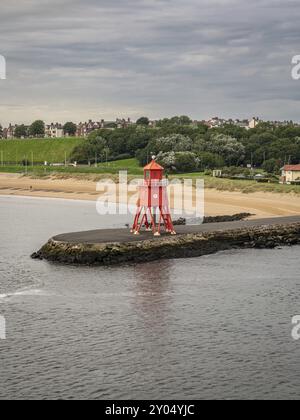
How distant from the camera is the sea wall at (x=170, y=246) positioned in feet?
134

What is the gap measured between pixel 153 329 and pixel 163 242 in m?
15.3

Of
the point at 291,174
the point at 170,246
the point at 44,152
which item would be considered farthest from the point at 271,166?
the point at 44,152

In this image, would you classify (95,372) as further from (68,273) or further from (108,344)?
(68,273)

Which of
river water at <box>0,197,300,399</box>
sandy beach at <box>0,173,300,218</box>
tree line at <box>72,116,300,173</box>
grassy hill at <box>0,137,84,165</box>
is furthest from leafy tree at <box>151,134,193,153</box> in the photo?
river water at <box>0,197,300,399</box>

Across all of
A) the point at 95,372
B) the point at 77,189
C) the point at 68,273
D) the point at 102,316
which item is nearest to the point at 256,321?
the point at 102,316

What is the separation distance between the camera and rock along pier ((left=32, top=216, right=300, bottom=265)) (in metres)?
40.9

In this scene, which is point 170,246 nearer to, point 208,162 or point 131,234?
point 131,234

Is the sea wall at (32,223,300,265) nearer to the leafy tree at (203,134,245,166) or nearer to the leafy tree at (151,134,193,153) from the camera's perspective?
the leafy tree at (203,134,245,166)

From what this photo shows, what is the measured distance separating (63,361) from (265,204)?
47362mm

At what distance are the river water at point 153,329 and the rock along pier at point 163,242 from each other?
1.07m

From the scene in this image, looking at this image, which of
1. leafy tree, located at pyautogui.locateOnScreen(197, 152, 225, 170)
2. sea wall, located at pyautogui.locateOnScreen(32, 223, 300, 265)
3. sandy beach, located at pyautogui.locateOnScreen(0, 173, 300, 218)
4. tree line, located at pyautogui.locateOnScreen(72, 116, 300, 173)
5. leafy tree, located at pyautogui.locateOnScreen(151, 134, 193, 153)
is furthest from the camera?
leafy tree, located at pyautogui.locateOnScreen(151, 134, 193, 153)

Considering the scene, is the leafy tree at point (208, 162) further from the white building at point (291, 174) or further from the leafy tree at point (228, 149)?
the white building at point (291, 174)

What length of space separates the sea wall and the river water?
1.01 metres

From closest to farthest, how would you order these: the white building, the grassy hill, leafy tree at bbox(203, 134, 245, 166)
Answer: the white building → leafy tree at bbox(203, 134, 245, 166) → the grassy hill
